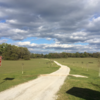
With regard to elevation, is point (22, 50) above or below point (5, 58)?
above

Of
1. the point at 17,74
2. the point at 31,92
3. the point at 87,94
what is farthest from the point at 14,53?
the point at 87,94

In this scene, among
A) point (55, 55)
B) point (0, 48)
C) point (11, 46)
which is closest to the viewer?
point (11, 46)

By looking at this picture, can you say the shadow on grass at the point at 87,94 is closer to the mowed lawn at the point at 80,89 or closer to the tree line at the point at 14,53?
the mowed lawn at the point at 80,89

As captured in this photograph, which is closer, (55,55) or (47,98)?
(47,98)

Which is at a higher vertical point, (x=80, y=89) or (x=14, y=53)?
(x=14, y=53)

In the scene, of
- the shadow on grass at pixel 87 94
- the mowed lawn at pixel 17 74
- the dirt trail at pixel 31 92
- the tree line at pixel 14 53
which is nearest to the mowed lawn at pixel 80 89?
the shadow on grass at pixel 87 94

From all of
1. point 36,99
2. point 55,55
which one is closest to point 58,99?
point 36,99

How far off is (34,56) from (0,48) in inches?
2068

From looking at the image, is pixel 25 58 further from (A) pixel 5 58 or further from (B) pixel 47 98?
(B) pixel 47 98

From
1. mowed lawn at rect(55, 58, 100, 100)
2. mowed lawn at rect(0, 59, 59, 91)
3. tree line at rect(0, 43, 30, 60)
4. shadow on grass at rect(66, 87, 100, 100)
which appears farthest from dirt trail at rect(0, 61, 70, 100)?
tree line at rect(0, 43, 30, 60)

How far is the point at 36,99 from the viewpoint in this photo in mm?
6754

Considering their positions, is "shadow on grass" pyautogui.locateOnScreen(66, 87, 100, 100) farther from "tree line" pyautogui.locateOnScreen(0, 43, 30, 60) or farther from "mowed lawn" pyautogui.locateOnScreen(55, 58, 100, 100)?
"tree line" pyautogui.locateOnScreen(0, 43, 30, 60)

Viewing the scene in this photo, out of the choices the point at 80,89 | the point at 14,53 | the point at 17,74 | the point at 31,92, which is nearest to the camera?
the point at 31,92

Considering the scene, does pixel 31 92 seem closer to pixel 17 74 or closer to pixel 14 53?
pixel 17 74
